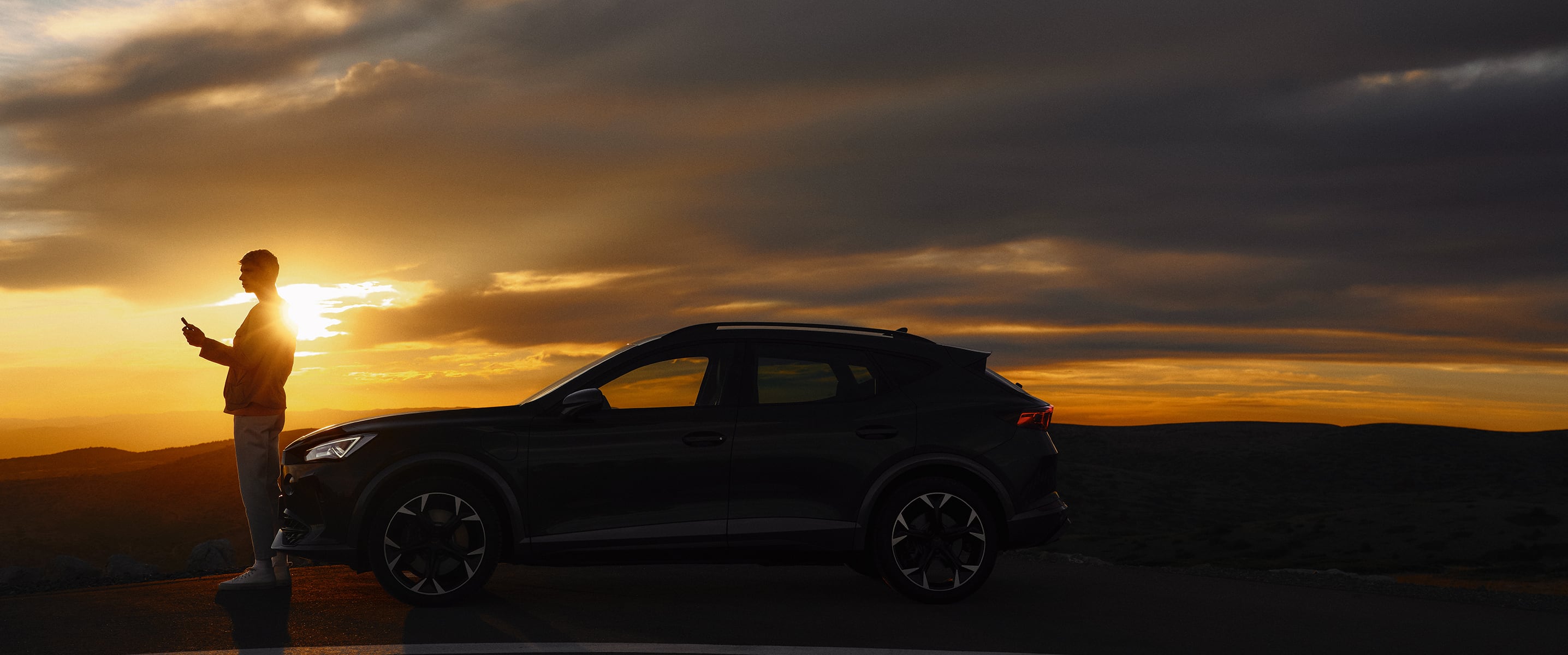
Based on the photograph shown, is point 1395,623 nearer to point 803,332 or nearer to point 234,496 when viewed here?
point 803,332

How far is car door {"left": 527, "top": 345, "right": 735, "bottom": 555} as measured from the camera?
7344 millimetres

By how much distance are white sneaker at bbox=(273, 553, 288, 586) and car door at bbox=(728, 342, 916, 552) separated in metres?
3.37

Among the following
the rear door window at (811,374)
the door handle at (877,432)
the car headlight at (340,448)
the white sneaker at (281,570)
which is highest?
the rear door window at (811,374)

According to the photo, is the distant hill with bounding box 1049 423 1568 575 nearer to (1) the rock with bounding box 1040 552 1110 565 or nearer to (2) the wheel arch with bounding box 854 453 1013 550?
(1) the rock with bounding box 1040 552 1110 565

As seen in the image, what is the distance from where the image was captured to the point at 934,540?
305 inches

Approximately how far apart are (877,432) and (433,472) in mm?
2822

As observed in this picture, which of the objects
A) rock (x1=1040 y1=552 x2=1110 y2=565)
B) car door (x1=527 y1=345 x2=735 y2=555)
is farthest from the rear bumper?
rock (x1=1040 y1=552 x2=1110 y2=565)

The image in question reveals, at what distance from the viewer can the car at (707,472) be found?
735cm

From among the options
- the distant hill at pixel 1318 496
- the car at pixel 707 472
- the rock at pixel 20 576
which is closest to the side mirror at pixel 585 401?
the car at pixel 707 472

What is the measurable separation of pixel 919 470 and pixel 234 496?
76536 mm

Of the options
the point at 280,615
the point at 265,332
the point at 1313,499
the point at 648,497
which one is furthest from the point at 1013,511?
the point at 1313,499

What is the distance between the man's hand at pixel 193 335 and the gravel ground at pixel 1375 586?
7367 mm

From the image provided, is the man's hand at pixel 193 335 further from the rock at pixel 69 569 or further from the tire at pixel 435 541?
the rock at pixel 69 569

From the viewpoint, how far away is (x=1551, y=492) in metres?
85.4
